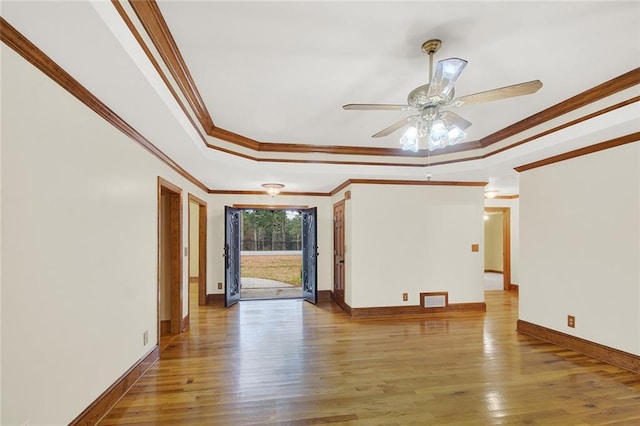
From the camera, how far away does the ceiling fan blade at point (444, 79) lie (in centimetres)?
166

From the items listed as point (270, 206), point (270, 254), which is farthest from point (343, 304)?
point (270, 254)

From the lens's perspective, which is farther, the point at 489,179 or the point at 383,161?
the point at 489,179

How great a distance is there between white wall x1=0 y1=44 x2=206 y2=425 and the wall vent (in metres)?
4.10

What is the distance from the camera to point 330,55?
2115mm

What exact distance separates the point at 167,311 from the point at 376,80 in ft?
12.7

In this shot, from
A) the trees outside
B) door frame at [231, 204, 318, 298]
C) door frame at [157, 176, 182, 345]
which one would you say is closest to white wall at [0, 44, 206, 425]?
door frame at [157, 176, 182, 345]

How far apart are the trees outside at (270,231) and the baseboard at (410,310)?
6791 millimetres

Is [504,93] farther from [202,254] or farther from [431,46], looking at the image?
[202,254]

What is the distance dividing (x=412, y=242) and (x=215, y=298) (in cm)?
391

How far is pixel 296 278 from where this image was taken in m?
9.29

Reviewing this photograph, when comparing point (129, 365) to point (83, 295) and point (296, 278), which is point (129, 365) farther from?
point (296, 278)

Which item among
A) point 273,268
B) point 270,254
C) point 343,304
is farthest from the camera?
point 270,254

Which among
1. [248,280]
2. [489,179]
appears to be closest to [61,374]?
[489,179]

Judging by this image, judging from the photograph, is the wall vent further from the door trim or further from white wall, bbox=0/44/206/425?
white wall, bbox=0/44/206/425
